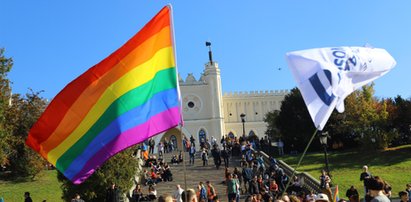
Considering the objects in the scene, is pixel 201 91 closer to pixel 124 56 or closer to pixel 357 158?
pixel 357 158

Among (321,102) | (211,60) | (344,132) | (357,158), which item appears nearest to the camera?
(321,102)

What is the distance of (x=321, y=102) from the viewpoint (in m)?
8.26

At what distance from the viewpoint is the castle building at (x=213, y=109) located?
70.4 metres

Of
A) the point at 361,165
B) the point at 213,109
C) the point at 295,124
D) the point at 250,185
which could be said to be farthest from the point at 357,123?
the point at 213,109

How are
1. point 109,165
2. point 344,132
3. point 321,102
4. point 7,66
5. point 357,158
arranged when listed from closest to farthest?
1. point 321,102
2. point 109,165
3. point 7,66
4. point 357,158
5. point 344,132

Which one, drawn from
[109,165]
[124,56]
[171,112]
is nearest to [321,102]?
[171,112]

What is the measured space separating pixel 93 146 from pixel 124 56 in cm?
155

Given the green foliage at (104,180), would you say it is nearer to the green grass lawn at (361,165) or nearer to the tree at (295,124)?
the green grass lawn at (361,165)

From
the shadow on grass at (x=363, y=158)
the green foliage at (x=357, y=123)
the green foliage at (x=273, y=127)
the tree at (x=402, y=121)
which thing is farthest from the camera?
the green foliage at (x=273, y=127)

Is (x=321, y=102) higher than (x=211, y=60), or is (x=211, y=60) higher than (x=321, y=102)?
(x=211, y=60)

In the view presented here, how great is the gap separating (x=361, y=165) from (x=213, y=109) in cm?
3734

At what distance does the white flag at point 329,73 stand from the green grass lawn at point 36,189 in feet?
68.7

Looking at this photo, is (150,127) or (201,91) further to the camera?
(201,91)

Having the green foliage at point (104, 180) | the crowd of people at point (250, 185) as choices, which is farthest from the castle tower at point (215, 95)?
the green foliage at point (104, 180)
